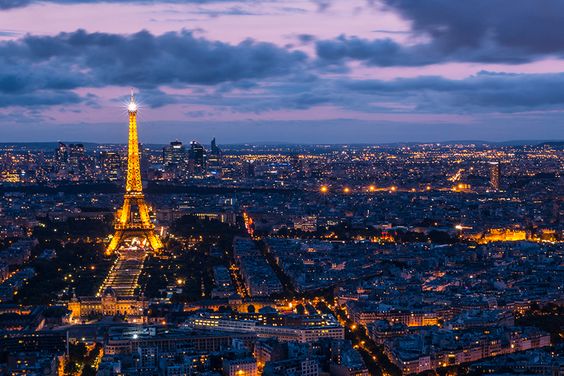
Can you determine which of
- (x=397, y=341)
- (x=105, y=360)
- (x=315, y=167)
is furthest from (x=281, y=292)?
(x=315, y=167)

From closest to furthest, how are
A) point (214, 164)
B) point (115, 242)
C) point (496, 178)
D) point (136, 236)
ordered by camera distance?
point (115, 242), point (136, 236), point (496, 178), point (214, 164)

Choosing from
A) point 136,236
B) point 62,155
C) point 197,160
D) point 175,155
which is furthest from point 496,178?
point 62,155

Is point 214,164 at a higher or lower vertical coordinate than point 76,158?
lower

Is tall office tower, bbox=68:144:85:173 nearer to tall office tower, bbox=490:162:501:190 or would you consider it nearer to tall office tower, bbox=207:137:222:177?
tall office tower, bbox=207:137:222:177

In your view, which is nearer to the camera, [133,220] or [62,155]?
[133,220]

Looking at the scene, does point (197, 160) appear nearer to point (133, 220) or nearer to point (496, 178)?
point (496, 178)

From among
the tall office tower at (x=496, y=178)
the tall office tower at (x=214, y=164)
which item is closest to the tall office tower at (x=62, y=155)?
the tall office tower at (x=214, y=164)
